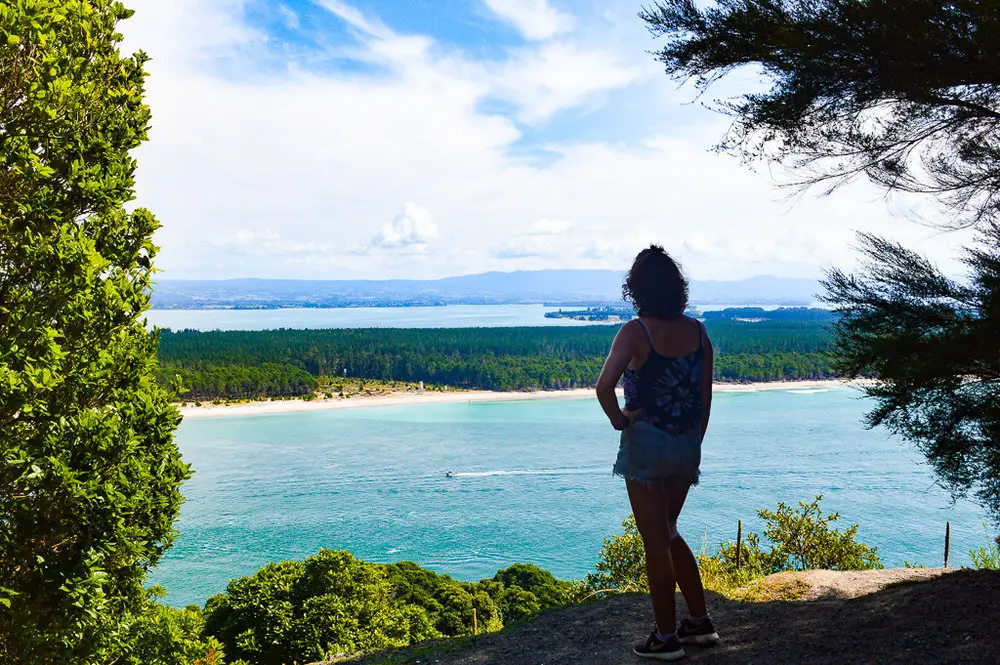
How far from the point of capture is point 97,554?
408 cm

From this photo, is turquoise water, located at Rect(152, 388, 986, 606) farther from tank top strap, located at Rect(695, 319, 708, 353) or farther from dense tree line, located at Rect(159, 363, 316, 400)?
tank top strap, located at Rect(695, 319, 708, 353)

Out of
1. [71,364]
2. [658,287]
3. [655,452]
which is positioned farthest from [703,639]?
[71,364]

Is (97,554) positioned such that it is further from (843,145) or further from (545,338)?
(545,338)

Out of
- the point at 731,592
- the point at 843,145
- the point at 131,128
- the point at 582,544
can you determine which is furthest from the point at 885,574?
the point at 582,544

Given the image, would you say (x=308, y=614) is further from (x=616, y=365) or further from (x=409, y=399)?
(x=409, y=399)

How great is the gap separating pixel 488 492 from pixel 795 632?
3440 centimetres

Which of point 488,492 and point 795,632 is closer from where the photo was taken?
point 795,632

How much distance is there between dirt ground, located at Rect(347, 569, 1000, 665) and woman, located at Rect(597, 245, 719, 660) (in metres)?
0.85

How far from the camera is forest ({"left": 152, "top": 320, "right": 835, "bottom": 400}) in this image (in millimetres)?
74438

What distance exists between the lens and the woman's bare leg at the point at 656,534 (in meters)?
3.06

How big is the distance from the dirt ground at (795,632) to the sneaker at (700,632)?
0.15ft

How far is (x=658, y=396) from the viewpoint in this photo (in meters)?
3.01

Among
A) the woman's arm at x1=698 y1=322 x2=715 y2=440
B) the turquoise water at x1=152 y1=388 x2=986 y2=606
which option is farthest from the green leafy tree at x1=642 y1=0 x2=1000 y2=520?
the turquoise water at x1=152 y1=388 x2=986 y2=606

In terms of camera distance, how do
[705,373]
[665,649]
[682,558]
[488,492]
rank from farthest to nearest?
[488,492] < [665,649] < [682,558] < [705,373]
